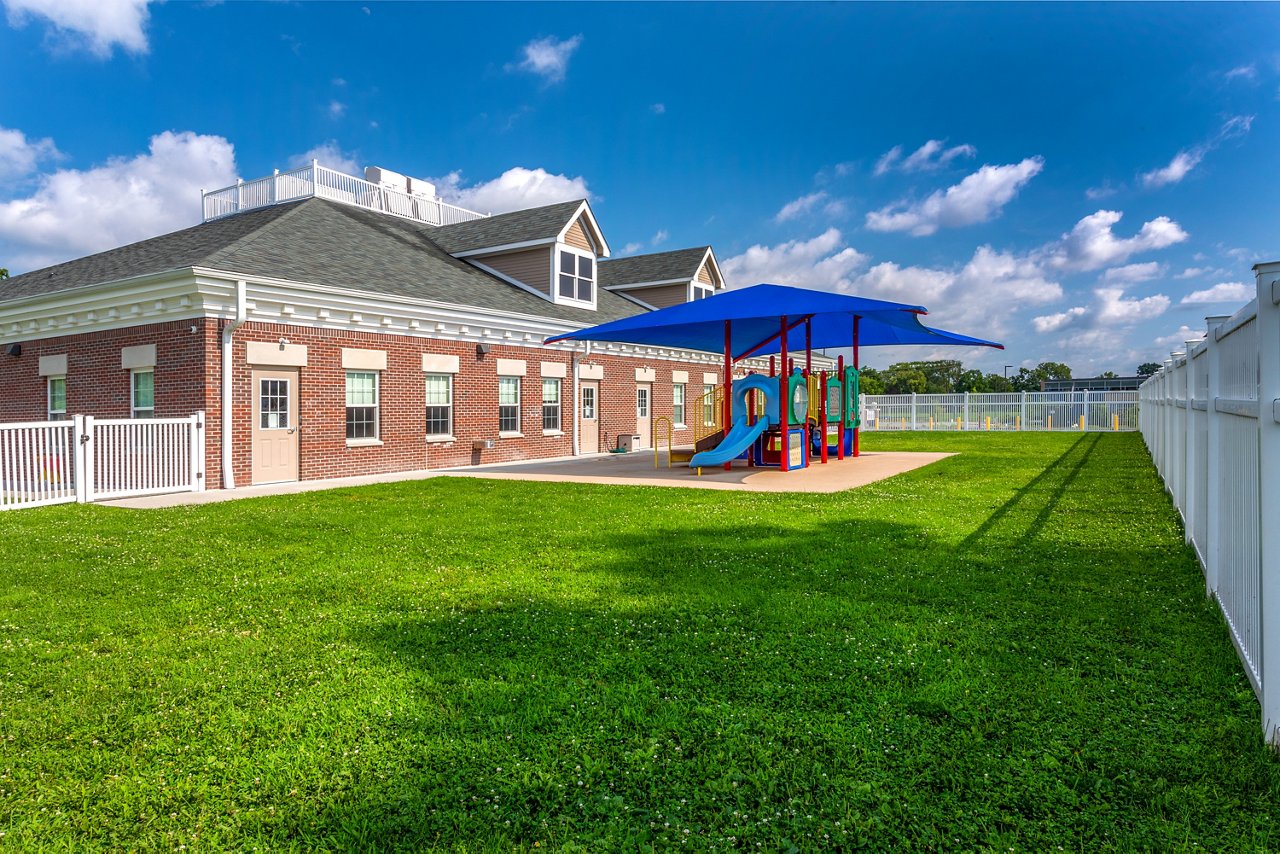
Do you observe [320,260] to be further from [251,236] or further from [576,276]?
[576,276]

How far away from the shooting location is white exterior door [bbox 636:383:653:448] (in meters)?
A: 24.2

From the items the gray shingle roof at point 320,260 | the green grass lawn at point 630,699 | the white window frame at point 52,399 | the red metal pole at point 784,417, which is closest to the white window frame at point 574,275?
the gray shingle roof at point 320,260

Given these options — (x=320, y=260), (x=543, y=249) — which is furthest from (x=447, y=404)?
(x=543, y=249)

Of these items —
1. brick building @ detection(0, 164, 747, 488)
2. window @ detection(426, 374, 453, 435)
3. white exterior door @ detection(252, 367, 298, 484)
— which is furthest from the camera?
window @ detection(426, 374, 453, 435)

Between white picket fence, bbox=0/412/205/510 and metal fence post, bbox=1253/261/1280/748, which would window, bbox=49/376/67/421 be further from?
metal fence post, bbox=1253/261/1280/748

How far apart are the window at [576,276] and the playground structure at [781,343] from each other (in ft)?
14.1

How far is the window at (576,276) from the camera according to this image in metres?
22.7

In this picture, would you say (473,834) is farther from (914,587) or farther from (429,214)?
(429,214)

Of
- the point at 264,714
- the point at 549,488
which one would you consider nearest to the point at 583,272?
the point at 549,488

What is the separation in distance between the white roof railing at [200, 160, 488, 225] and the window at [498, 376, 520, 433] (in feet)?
30.6

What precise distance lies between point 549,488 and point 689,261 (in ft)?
61.9

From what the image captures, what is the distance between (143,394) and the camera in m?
14.3

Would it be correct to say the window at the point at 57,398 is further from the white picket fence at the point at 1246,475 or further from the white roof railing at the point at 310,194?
the white picket fence at the point at 1246,475

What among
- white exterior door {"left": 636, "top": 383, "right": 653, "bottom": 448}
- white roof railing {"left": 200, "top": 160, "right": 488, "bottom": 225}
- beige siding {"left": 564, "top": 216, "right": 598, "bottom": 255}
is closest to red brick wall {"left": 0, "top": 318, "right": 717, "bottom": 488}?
white exterior door {"left": 636, "top": 383, "right": 653, "bottom": 448}
